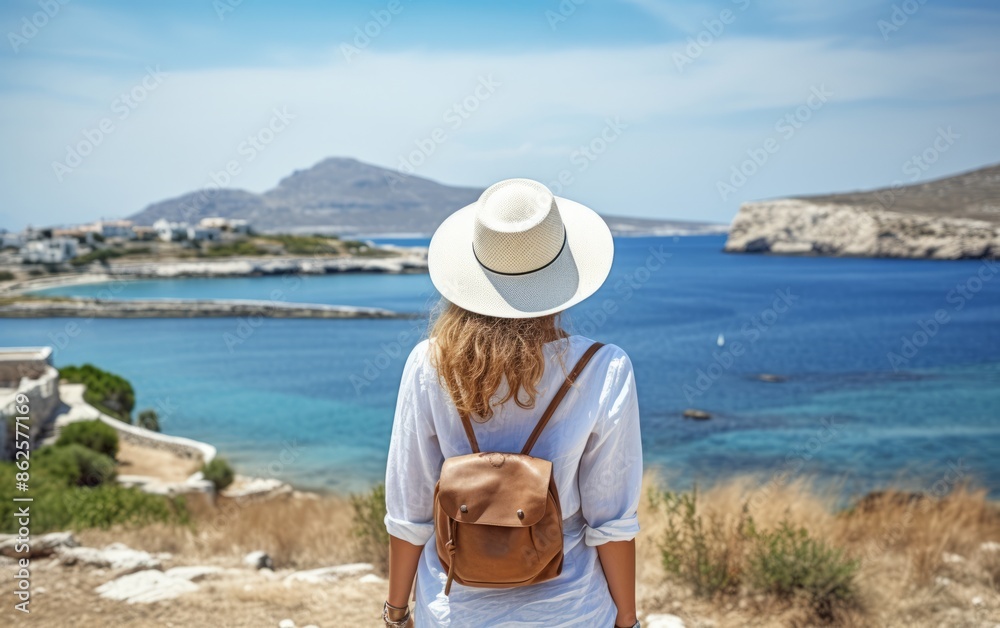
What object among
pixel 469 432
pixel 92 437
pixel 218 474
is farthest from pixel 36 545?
pixel 92 437

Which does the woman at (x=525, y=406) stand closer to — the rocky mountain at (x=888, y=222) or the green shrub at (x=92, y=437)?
the green shrub at (x=92, y=437)

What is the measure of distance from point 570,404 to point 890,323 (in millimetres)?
52745

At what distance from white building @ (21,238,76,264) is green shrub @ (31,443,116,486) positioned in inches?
2712

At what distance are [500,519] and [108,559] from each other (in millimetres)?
4046

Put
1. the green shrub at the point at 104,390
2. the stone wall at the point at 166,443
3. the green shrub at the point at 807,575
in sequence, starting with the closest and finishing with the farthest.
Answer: the green shrub at the point at 807,575, the stone wall at the point at 166,443, the green shrub at the point at 104,390

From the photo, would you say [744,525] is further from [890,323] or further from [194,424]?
[890,323]

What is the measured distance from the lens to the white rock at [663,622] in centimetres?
357

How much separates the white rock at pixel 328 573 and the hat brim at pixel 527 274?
10.9ft

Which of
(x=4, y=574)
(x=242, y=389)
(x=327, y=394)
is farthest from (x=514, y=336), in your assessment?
(x=242, y=389)

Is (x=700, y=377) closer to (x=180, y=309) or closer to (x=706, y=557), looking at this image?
(x=706, y=557)

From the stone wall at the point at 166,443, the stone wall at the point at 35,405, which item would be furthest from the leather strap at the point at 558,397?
the stone wall at the point at 166,443

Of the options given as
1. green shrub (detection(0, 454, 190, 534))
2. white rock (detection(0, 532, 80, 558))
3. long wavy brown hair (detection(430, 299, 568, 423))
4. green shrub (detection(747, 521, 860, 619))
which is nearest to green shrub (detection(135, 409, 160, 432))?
green shrub (detection(0, 454, 190, 534))

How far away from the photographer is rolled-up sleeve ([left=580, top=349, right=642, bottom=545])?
155 centimetres

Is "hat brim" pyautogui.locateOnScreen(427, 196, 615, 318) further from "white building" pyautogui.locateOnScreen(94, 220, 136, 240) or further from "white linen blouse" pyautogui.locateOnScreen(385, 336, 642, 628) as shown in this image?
"white building" pyautogui.locateOnScreen(94, 220, 136, 240)
